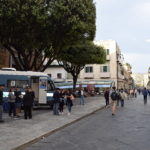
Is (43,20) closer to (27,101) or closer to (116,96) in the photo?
(116,96)

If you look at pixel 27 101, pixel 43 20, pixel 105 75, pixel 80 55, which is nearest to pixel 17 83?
pixel 43 20

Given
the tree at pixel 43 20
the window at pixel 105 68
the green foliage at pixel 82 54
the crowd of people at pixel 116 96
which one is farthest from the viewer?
the window at pixel 105 68

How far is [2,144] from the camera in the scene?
877 cm

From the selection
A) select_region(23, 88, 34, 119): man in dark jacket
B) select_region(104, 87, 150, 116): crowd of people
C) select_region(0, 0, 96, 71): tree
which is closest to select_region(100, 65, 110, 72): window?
select_region(104, 87, 150, 116): crowd of people

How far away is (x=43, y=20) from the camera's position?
21000 mm

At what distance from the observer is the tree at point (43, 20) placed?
20.7 meters

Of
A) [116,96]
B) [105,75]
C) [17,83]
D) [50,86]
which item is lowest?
[116,96]

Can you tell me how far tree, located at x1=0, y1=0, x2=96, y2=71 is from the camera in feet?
67.8

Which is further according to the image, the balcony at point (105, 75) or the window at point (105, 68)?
the window at point (105, 68)

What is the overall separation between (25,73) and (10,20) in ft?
12.6

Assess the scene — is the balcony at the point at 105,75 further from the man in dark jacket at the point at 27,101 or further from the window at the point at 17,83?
the man in dark jacket at the point at 27,101

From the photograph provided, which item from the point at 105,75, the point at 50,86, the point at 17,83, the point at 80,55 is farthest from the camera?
the point at 105,75

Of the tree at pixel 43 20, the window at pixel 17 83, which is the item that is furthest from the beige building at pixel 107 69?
the window at pixel 17 83

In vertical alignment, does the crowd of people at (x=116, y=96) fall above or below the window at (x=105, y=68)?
below
